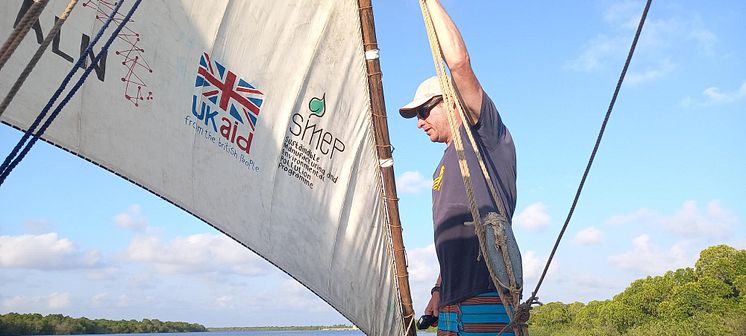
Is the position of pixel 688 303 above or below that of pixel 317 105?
above

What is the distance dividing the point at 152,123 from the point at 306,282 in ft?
6.22

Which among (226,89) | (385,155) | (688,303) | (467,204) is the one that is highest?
(688,303)

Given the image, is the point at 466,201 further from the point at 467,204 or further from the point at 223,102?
the point at 223,102

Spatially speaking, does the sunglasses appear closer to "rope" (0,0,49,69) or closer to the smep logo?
the smep logo

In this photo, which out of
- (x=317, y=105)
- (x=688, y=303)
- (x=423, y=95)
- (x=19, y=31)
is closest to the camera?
(x=19, y=31)

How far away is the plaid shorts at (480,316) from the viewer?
3.67 metres

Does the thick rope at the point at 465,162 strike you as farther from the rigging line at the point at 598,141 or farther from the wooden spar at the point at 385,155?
the wooden spar at the point at 385,155

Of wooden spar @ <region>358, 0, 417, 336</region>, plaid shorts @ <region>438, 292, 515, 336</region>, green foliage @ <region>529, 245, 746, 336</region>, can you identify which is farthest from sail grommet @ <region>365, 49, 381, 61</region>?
green foliage @ <region>529, 245, 746, 336</region>

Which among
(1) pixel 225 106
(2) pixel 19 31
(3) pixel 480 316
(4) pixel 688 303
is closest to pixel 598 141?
(3) pixel 480 316

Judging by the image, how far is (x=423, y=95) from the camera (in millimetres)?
4207

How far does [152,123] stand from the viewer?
5422 millimetres

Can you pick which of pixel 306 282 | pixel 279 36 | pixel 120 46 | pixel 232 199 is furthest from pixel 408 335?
pixel 120 46

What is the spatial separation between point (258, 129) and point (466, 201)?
230 centimetres

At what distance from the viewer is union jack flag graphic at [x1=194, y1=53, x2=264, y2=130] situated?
17.7ft
